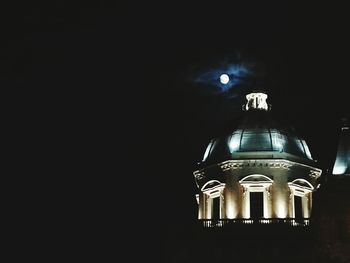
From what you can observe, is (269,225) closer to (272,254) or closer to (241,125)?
(272,254)

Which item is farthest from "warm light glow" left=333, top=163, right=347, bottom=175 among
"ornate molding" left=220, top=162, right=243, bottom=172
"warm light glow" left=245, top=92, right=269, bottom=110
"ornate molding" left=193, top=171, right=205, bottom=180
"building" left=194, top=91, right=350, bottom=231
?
"ornate molding" left=193, top=171, right=205, bottom=180

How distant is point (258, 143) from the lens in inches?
2616

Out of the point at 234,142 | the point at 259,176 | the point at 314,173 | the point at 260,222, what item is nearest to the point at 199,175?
the point at 234,142

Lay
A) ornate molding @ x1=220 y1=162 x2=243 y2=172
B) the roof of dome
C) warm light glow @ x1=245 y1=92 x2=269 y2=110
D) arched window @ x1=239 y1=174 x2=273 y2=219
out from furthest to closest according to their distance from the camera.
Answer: warm light glow @ x1=245 y1=92 x2=269 y2=110
the roof of dome
ornate molding @ x1=220 y1=162 x2=243 y2=172
arched window @ x1=239 y1=174 x2=273 y2=219

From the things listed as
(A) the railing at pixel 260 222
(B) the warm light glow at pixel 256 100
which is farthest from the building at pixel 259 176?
(B) the warm light glow at pixel 256 100

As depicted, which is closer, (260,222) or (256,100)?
(260,222)

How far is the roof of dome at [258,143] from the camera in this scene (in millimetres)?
65562

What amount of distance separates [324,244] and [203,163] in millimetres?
12911

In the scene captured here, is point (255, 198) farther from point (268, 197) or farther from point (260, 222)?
point (260, 222)

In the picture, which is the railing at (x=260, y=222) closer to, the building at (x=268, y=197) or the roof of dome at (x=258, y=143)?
the building at (x=268, y=197)

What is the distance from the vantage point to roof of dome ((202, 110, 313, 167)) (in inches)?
2581

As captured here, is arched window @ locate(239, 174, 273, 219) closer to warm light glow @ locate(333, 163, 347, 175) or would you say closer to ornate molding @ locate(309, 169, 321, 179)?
ornate molding @ locate(309, 169, 321, 179)

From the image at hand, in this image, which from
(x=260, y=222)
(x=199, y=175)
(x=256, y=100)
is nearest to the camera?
(x=260, y=222)

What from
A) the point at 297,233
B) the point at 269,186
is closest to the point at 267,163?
the point at 269,186
